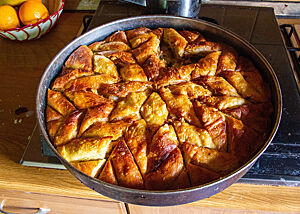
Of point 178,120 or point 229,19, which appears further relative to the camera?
point 229,19

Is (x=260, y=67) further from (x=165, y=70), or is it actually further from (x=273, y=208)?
(x=273, y=208)

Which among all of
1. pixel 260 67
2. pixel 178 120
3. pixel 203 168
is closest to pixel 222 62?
pixel 260 67

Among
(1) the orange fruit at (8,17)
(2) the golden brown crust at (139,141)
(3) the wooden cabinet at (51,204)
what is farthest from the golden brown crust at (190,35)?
(1) the orange fruit at (8,17)

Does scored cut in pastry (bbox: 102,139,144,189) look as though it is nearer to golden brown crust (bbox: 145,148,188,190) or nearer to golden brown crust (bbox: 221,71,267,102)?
golden brown crust (bbox: 145,148,188,190)

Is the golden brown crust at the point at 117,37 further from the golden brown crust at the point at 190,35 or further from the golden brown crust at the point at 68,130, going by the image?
the golden brown crust at the point at 68,130

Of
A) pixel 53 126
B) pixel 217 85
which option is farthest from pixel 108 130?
pixel 217 85

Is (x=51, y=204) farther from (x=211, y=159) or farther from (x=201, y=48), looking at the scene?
(x=201, y=48)
